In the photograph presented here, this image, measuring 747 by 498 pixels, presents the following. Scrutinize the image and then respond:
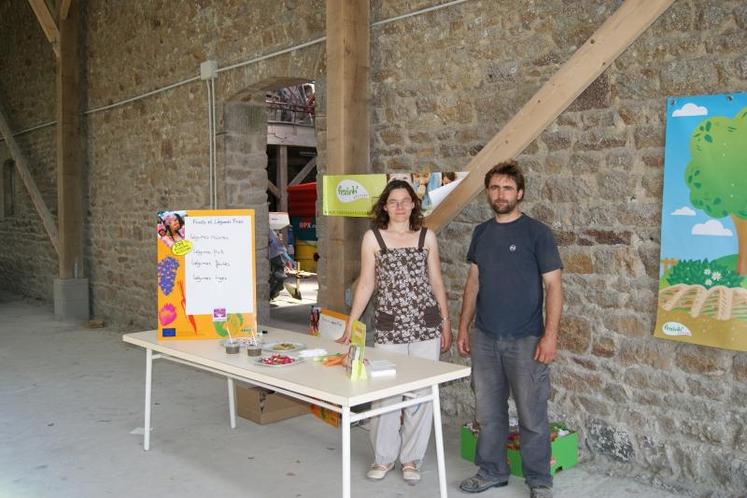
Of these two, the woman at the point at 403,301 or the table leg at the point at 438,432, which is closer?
the table leg at the point at 438,432

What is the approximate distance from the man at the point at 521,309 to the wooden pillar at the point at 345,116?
1769 millimetres

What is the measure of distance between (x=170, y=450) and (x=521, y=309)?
234 centimetres

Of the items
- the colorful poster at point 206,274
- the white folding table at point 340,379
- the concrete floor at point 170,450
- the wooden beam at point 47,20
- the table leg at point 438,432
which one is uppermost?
the wooden beam at point 47,20

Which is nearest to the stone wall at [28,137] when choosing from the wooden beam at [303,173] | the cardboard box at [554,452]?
the wooden beam at [303,173]

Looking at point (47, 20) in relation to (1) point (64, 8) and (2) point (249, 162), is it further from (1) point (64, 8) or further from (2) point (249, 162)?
(2) point (249, 162)

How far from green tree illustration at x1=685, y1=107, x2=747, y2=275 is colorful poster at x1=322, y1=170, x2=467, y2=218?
1.36 meters

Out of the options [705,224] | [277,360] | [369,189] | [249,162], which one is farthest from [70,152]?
[705,224]

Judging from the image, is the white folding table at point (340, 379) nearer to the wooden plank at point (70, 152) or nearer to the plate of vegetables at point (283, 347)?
the plate of vegetables at point (283, 347)

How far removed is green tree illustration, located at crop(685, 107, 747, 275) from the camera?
3367 millimetres

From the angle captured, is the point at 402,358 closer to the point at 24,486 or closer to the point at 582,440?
the point at 582,440

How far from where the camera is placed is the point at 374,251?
376 centimetres

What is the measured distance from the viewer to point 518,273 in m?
3.41

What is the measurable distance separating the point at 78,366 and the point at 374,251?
4186mm

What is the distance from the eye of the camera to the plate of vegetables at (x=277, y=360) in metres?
3.29
